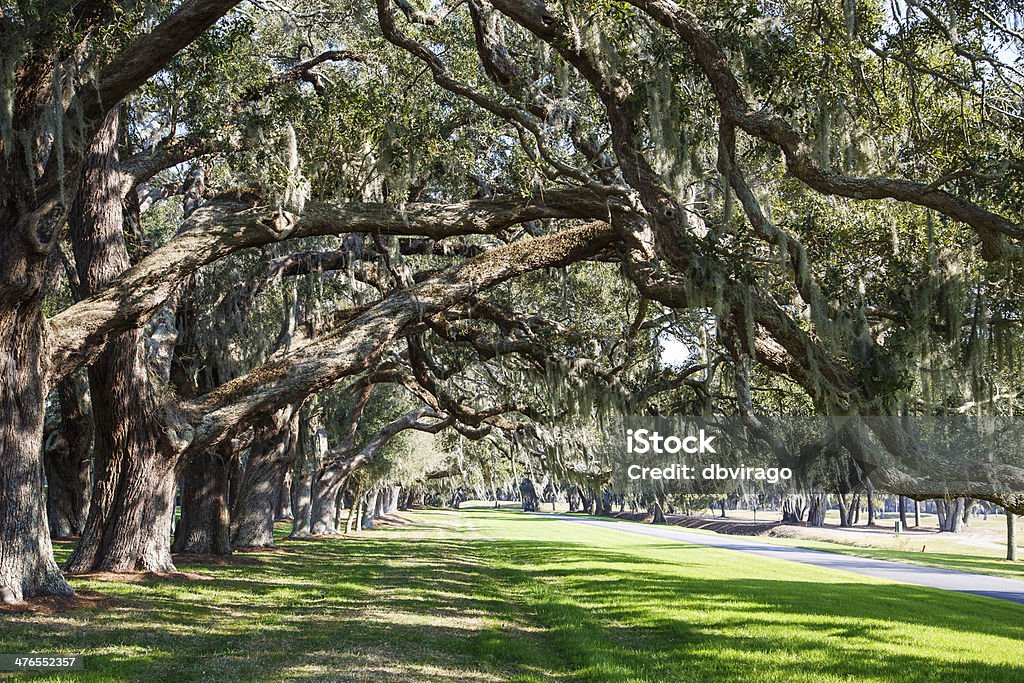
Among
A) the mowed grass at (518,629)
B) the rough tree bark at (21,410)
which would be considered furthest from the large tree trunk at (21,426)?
the mowed grass at (518,629)

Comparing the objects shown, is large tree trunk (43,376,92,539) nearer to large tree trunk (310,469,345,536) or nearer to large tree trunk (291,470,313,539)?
large tree trunk (291,470,313,539)

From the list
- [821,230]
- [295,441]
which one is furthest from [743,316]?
[295,441]

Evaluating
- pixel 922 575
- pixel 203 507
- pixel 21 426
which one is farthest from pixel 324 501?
pixel 21 426

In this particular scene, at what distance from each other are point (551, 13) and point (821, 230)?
13.3 ft

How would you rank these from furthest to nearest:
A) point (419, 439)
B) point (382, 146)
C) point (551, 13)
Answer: point (419, 439) < point (382, 146) < point (551, 13)

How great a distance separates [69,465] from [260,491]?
5.09m

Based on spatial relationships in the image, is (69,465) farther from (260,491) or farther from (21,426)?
(21,426)

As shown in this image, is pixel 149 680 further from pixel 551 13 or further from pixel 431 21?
pixel 431 21

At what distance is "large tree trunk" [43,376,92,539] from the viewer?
1820 cm

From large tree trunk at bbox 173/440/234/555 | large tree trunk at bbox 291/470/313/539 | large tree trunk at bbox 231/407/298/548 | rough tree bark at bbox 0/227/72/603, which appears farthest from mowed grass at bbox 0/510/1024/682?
large tree trunk at bbox 291/470/313/539

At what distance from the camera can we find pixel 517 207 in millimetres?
9273

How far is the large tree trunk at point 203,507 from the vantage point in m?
16.0

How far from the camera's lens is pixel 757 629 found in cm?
995

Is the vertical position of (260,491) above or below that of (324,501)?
above
